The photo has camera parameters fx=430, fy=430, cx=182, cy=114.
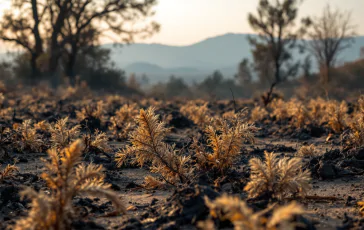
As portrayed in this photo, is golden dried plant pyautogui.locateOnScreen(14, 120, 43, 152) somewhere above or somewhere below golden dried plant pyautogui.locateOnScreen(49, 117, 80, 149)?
below

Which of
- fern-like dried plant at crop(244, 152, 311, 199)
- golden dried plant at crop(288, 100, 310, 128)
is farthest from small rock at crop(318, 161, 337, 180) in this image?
golden dried plant at crop(288, 100, 310, 128)

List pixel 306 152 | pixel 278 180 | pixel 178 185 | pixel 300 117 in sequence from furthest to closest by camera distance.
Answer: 1. pixel 300 117
2. pixel 306 152
3. pixel 178 185
4. pixel 278 180

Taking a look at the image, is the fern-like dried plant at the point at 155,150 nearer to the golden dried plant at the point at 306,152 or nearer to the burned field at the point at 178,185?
the burned field at the point at 178,185

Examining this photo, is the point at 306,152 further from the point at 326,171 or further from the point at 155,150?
the point at 155,150

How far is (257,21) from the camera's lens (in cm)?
3378

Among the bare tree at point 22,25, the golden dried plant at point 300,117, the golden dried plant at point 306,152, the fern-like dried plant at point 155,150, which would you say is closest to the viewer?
the fern-like dried plant at point 155,150

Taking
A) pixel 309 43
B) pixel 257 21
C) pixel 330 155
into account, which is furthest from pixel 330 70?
pixel 330 155

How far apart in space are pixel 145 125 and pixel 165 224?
1168mm

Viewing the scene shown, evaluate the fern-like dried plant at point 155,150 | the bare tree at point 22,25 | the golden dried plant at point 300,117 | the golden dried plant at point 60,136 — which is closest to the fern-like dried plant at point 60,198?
the fern-like dried plant at point 155,150

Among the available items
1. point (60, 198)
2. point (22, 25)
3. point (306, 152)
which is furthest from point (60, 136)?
point (22, 25)

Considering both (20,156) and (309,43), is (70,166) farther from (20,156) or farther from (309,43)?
(309,43)

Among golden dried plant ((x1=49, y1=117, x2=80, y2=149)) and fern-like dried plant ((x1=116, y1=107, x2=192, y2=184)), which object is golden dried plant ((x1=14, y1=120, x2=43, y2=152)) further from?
fern-like dried plant ((x1=116, y1=107, x2=192, y2=184))

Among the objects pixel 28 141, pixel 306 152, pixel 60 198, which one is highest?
pixel 60 198

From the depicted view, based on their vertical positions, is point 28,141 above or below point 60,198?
below
